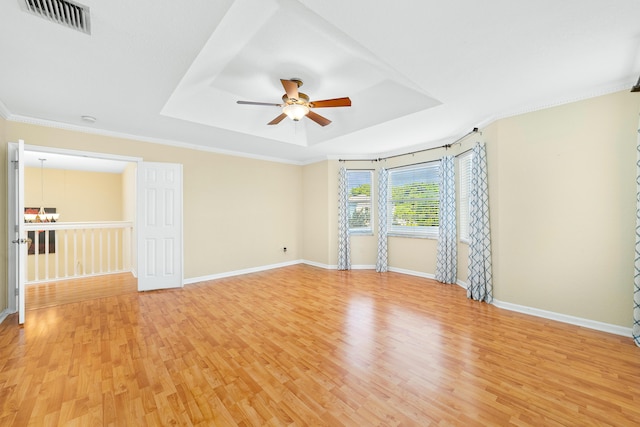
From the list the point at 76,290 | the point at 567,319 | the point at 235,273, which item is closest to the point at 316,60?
the point at 567,319

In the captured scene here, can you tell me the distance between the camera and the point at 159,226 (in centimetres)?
440

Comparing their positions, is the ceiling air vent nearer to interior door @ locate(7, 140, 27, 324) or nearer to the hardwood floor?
interior door @ locate(7, 140, 27, 324)

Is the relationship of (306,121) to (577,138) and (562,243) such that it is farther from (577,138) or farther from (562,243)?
(562,243)

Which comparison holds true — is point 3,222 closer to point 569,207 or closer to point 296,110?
point 296,110

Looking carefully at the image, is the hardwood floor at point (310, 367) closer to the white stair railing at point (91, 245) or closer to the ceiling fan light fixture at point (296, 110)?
the white stair railing at point (91, 245)

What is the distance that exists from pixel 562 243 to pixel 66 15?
5145 mm

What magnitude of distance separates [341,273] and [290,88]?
3926 millimetres

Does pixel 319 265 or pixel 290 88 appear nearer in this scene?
pixel 290 88

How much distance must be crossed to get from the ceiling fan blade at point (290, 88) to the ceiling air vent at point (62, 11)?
1495mm

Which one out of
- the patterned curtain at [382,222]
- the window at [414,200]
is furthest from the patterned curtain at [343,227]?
the window at [414,200]

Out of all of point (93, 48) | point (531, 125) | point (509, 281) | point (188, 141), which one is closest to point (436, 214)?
Answer: point (509, 281)

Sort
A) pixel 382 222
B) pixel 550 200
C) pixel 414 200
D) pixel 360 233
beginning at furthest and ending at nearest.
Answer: pixel 360 233 → pixel 382 222 → pixel 414 200 → pixel 550 200

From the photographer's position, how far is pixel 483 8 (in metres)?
1.68

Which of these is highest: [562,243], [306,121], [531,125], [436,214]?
[306,121]
